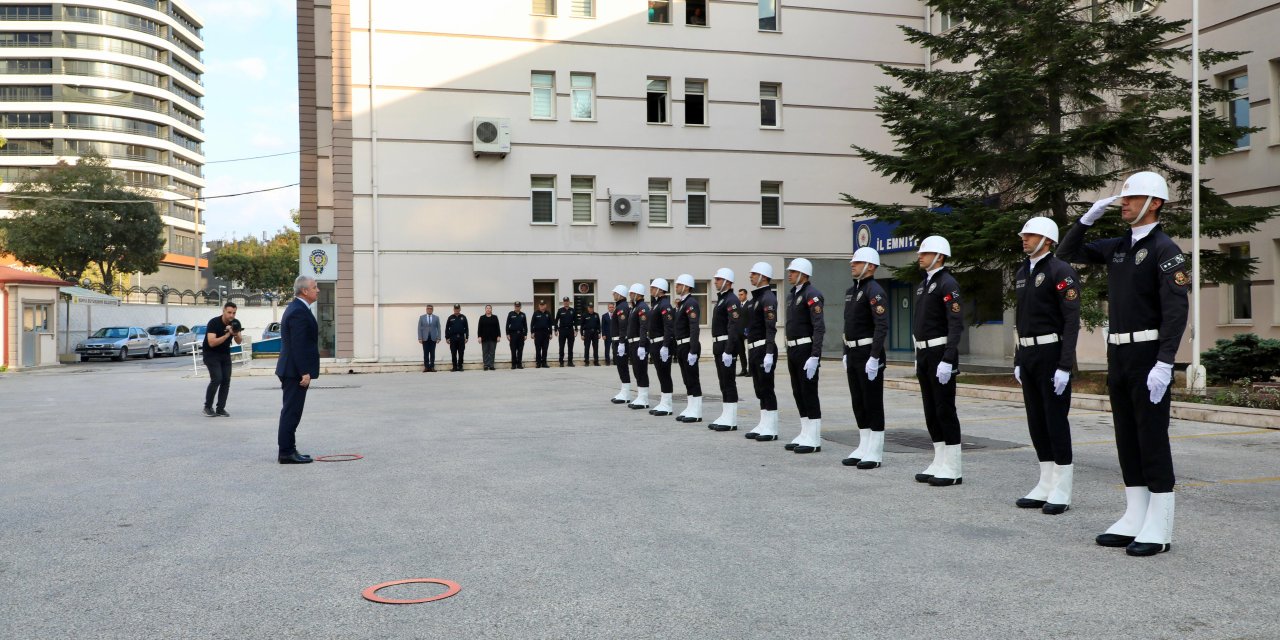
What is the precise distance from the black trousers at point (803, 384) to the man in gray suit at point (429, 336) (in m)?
19.2

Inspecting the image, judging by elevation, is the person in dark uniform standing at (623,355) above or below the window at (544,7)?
below

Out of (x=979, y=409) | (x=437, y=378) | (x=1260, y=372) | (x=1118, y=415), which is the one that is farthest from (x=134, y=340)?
(x=1118, y=415)

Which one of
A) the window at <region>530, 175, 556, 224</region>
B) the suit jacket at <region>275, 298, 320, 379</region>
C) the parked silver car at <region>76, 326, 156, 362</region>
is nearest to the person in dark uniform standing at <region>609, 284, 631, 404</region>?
the suit jacket at <region>275, 298, 320, 379</region>

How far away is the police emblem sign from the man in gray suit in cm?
319

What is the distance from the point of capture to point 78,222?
A: 5462cm

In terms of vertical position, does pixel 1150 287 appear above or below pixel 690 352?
above

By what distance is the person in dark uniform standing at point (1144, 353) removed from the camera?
6.16 meters

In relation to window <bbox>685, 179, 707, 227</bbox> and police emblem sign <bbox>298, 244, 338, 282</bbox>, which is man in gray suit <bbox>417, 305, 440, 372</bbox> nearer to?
police emblem sign <bbox>298, 244, 338, 282</bbox>

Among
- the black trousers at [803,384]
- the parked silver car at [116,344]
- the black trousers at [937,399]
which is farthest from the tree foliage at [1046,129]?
the parked silver car at [116,344]

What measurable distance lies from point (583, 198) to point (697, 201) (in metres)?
3.92

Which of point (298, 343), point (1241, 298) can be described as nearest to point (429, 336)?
point (298, 343)

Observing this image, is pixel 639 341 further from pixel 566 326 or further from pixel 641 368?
pixel 566 326

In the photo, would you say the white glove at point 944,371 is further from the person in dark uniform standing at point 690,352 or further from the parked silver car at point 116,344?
the parked silver car at point 116,344

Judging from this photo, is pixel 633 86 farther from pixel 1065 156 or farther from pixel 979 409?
pixel 979 409
